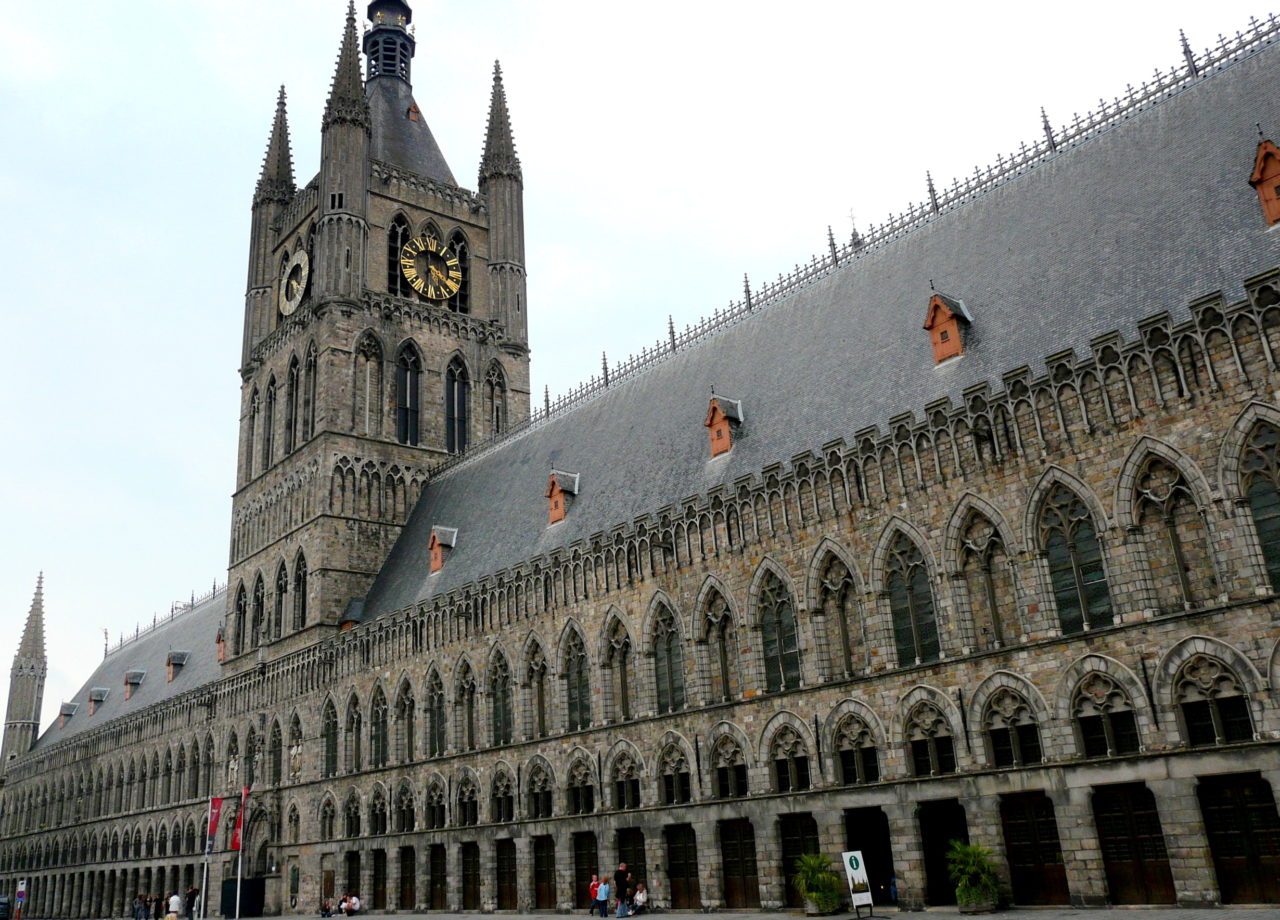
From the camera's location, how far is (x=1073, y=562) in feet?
76.6

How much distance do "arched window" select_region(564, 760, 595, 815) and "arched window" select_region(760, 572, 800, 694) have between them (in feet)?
26.1

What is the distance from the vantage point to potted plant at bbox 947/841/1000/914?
2269 cm

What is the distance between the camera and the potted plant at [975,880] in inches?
893

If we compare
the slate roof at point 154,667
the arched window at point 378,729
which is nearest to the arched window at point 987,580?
the arched window at point 378,729

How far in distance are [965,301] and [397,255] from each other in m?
34.1

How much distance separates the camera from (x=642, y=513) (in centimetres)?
3422

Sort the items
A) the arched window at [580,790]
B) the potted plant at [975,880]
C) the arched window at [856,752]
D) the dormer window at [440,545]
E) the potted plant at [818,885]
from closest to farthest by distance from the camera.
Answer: the potted plant at [975,880]
the potted plant at [818,885]
the arched window at [856,752]
the arched window at [580,790]
the dormer window at [440,545]

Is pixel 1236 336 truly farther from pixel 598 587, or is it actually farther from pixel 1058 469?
pixel 598 587

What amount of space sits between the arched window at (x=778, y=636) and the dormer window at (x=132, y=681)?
60.9m

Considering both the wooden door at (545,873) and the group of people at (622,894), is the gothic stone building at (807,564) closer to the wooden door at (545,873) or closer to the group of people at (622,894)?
the wooden door at (545,873)

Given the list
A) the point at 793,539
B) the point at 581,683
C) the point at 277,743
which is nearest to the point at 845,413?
the point at 793,539

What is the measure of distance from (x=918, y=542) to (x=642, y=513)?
10.4 meters

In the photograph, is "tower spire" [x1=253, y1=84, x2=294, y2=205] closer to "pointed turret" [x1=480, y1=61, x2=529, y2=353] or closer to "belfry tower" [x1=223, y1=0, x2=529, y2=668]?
"belfry tower" [x1=223, y1=0, x2=529, y2=668]

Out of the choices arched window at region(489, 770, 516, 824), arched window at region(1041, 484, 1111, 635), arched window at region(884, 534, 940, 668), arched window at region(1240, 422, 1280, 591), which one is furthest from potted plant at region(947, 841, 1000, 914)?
arched window at region(489, 770, 516, 824)
